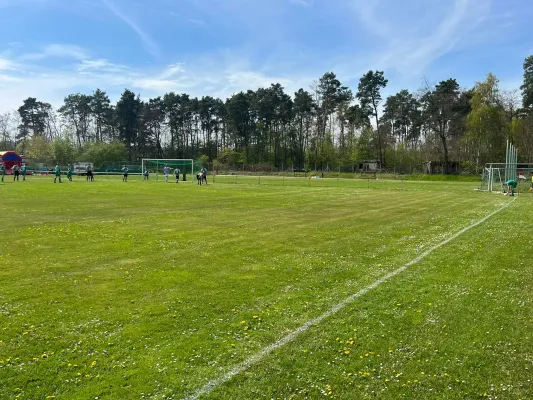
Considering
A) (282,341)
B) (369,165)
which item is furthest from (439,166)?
(282,341)

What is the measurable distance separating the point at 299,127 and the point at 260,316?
99744mm

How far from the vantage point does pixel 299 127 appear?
338ft

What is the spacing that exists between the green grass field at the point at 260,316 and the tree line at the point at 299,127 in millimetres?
67664

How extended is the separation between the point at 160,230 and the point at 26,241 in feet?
11.9

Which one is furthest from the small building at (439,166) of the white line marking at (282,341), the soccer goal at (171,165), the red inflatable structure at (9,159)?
the white line marking at (282,341)

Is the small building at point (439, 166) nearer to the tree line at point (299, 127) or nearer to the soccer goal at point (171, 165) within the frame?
the tree line at point (299, 127)

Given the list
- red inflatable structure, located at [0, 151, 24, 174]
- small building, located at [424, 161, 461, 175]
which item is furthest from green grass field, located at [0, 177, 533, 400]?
small building, located at [424, 161, 461, 175]

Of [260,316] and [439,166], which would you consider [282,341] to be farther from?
[439,166]

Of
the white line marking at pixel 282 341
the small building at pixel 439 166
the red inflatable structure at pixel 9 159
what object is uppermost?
the red inflatable structure at pixel 9 159

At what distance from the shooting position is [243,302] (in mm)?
6203

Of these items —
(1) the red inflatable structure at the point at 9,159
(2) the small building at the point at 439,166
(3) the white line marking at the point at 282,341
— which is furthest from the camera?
(2) the small building at the point at 439,166

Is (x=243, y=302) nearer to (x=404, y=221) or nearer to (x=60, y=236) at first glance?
(x=60, y=236)

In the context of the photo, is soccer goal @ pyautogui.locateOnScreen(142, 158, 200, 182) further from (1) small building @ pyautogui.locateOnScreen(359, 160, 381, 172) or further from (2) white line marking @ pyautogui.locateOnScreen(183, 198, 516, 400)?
(2) white line marking @ pyautogui.locateOnScreen(183, 198, 516, 400)

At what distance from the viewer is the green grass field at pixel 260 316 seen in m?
3.96
